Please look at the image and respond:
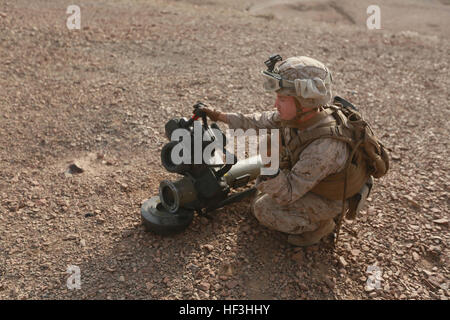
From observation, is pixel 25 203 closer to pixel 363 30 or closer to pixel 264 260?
pixel 264 260

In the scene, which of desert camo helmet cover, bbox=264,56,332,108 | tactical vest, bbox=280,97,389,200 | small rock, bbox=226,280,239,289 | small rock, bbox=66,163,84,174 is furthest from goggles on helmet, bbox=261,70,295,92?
small rock, bbox=66,163,84,174

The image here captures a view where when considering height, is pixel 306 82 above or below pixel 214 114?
above

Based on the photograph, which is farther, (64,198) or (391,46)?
(391,46)

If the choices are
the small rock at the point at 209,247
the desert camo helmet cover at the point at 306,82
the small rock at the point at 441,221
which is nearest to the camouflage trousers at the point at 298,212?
the small rock at the point at 209,247

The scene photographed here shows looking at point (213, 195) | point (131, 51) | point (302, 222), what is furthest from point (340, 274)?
point (131, 51)

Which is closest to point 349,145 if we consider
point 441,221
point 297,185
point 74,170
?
point 297,185

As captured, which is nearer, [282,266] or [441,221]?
[282,266]

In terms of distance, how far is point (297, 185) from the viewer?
3.47 meters

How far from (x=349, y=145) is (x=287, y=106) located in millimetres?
585

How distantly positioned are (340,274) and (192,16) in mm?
7424

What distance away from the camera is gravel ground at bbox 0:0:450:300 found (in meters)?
3.78

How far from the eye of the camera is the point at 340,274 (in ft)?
12.5

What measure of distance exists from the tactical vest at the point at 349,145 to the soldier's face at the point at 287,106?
15 cm

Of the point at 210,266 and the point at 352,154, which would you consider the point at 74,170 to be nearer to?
the point at 210,266
